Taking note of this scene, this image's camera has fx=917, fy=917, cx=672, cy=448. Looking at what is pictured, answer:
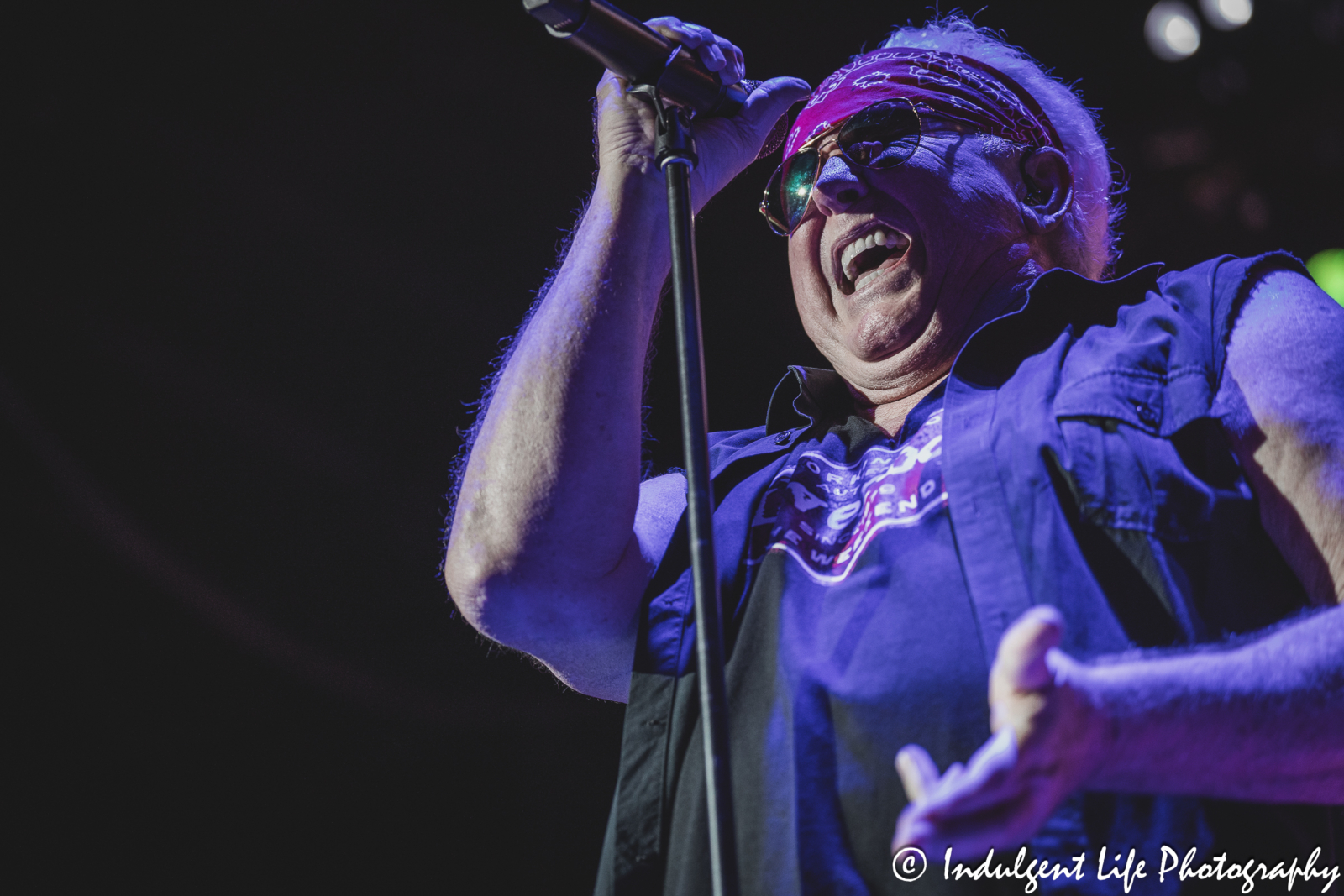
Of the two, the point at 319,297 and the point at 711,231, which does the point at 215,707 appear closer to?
the point at 319,297

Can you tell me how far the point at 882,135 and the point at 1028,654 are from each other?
4.35 feet

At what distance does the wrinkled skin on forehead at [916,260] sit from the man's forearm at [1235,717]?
832mm

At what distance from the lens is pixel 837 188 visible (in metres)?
1.84

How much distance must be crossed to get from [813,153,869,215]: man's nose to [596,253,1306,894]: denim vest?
0.42 m

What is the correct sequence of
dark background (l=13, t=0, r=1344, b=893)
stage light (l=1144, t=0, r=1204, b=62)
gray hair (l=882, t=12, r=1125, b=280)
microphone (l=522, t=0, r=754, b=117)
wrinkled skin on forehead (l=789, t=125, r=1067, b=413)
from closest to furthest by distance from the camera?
1. microphone (l=522, t=0, r=754, b=117)
2. wrinkled skin on forehead (l=789, t=125, r=1067, b=413)
3. gray hair (l=882, t=12, r=1125, b=280)
4. dark background (l=13, t=0, r=1344, b=893)
5. stage light (l=1144, t=0, r=1204, b=62)

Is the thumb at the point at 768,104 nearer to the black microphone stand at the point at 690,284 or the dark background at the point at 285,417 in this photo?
the black microphone stand at the point at 690,284

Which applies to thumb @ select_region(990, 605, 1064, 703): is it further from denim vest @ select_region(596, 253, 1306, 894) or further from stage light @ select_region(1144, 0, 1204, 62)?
stage light @ select_region(1144, 0, 1204, 62)

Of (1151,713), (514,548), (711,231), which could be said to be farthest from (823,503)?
(711,231)

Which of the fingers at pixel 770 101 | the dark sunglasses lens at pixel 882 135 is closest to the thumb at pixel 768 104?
the fingers at pixel 770 101

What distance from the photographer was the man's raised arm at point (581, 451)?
1490mm

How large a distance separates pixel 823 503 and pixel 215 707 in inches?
71.7

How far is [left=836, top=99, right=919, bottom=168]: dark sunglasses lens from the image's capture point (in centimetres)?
183

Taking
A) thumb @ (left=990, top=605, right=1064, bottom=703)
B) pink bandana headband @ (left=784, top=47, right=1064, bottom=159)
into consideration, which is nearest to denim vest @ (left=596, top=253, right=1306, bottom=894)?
thumb @ (left=990, top=605, right=1064, bottom=703)

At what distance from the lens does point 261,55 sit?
8.57 feet
